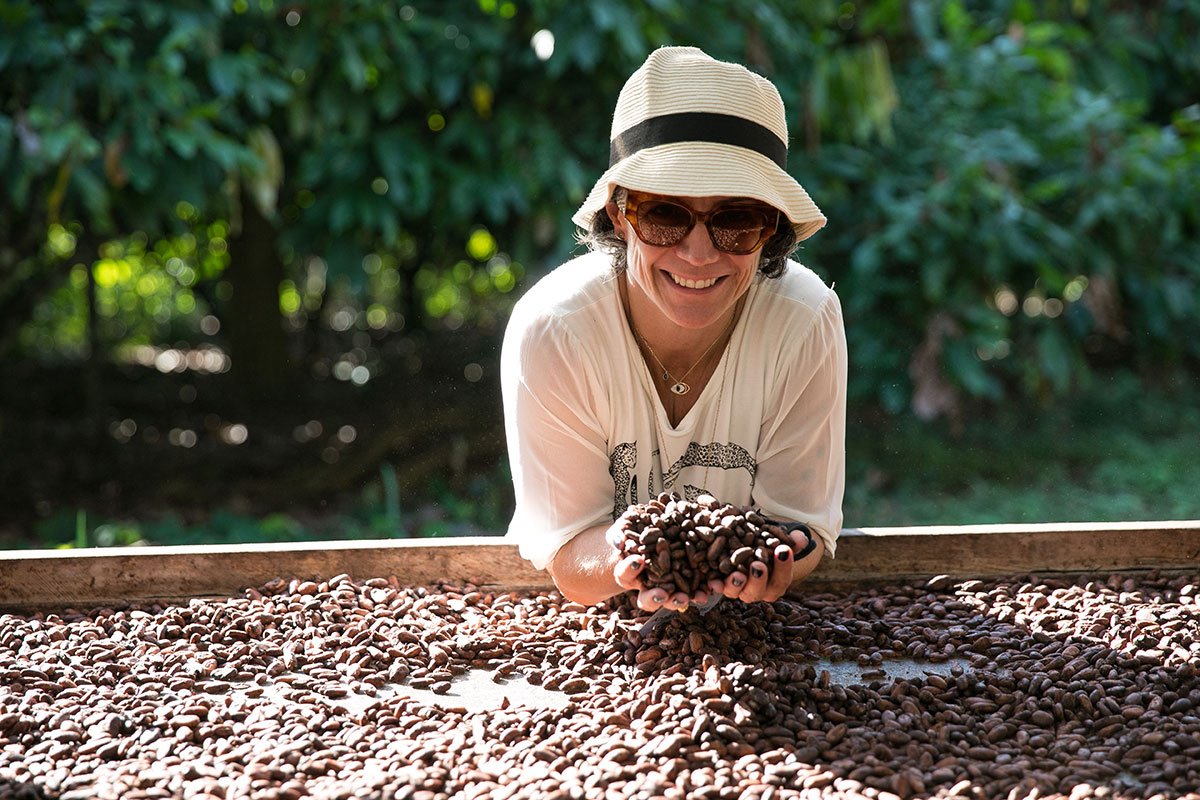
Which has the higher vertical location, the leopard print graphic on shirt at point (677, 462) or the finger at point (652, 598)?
the leopard print graphic on shirt at point (677, 462)

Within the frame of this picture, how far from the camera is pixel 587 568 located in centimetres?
248

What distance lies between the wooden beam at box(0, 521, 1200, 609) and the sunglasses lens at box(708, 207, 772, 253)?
993 millimetres

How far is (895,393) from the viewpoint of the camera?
5.15 m

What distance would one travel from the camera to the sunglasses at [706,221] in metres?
2.30

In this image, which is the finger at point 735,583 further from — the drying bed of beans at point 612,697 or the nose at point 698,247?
the nose at point 698,247

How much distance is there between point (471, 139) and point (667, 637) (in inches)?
106

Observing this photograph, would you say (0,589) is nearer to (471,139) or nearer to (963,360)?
(471,139)

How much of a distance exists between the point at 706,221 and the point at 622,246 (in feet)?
0.98

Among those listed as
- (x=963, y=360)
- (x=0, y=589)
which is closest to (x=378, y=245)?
(x=963, y=360)

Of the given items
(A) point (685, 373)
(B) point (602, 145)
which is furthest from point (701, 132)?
(B) point (602, 145)

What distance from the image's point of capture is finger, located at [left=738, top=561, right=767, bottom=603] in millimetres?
2193

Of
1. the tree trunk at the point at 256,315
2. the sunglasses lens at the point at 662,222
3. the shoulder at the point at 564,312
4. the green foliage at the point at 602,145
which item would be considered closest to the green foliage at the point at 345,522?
the tree trunk at the point at 256,315

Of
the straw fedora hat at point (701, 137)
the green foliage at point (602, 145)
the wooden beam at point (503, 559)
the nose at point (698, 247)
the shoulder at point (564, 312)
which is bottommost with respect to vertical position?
the wooden beam at point (503, 559)

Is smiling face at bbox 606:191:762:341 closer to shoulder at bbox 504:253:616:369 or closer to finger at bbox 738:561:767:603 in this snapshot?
shoulder at bbox 504:253:616:369
